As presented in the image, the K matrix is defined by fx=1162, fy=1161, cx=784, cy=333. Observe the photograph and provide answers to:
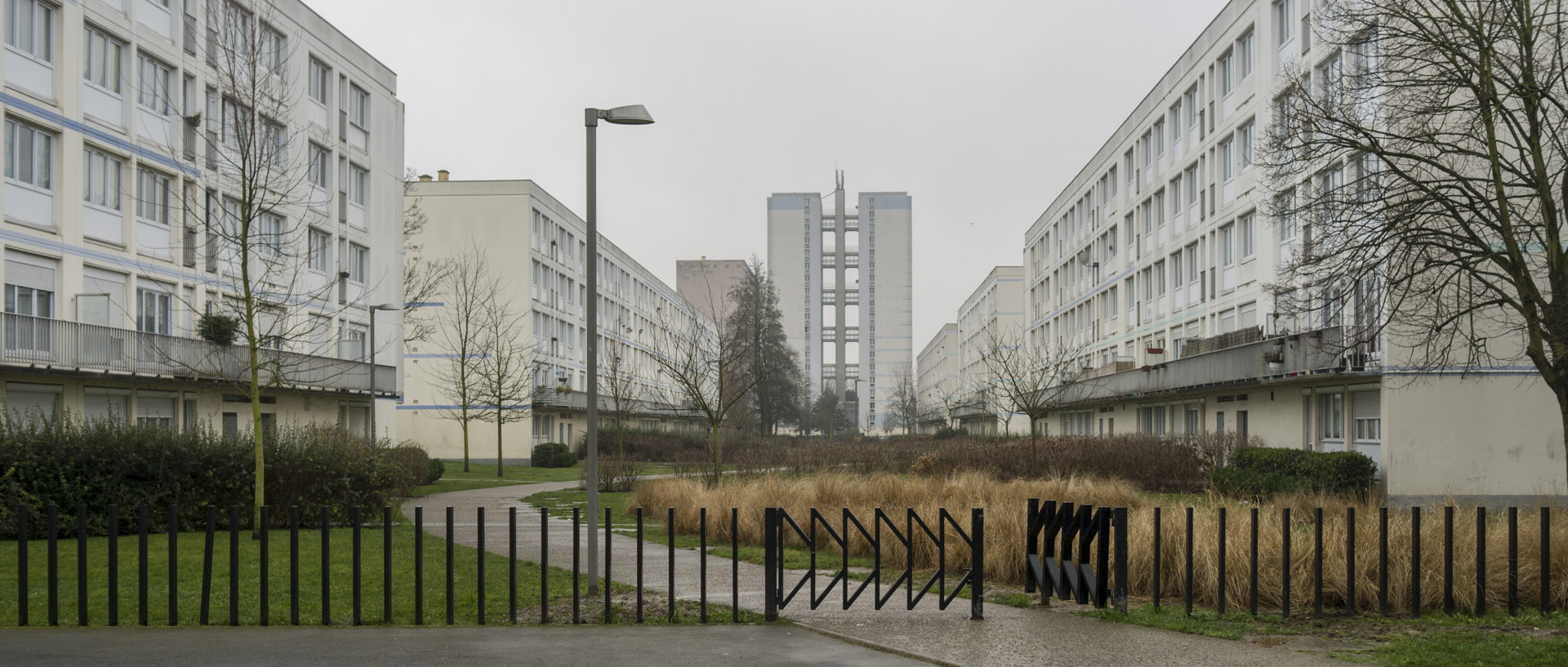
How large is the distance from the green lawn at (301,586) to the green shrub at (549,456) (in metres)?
38.7

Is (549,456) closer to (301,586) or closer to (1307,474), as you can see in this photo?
(1307,474)

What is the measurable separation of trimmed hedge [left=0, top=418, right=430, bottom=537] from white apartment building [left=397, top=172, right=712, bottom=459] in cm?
2837

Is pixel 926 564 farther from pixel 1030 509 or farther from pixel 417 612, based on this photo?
pixel 417 612

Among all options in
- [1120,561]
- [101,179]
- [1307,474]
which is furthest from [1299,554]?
[101,179]

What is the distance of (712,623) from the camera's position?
9047mm

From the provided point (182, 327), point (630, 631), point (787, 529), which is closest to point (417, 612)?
point (630, 631)

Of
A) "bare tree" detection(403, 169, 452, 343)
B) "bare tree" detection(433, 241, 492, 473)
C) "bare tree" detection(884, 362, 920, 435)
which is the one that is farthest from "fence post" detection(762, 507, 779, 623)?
"bare tree" detection(884, 362, 920, 435)

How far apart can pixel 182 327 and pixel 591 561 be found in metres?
24.5

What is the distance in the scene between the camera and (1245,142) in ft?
118

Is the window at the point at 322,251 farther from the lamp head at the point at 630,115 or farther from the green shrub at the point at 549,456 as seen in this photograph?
the lamp head at the point at 630,115

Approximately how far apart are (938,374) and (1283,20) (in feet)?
355

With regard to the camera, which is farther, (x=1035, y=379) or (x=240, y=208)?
(x=1035, y=379)

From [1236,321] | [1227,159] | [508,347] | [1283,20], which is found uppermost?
[1283,20]

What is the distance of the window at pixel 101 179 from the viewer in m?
26.9
